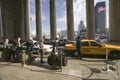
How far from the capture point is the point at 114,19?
49.1 meters

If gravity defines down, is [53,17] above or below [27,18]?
below

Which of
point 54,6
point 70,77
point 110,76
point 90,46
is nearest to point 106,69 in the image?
point 110,76

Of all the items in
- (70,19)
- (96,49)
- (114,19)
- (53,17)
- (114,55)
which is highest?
(53,17)

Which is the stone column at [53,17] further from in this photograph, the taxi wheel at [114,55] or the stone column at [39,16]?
the taxi wheel at [114,55]

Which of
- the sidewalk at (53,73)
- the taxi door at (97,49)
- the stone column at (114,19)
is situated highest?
the stone column at (114,19)

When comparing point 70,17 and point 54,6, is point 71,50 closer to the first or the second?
point 70,17

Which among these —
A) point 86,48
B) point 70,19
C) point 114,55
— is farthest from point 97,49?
point 70,19

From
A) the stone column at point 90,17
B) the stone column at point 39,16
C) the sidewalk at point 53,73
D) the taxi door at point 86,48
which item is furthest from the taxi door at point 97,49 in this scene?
the stone column at point 39,16

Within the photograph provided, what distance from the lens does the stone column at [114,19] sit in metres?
48.9

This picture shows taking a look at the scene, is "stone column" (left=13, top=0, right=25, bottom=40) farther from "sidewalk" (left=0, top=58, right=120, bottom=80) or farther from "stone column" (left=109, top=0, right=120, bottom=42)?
"sidewalk" (left=0, top=58, right=120, bottom=80)

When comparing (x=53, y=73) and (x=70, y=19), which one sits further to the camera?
(x=70, y=19)

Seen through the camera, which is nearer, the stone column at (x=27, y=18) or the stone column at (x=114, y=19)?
the stone column at (x=114, y=19)

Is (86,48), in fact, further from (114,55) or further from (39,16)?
(39,16)

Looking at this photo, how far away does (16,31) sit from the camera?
60562mm
